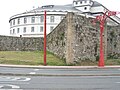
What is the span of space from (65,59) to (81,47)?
209cm

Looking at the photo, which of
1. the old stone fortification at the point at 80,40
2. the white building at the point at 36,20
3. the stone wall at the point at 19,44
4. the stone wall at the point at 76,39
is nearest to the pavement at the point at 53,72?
the stone wall at the point at 76,39

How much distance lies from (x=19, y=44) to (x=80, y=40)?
56.0 ft

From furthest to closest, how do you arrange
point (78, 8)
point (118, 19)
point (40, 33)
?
1. point (78, 8)
2. point (118, 19)
3. point (40, 33)

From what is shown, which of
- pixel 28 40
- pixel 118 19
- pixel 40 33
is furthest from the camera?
pixel 118 19

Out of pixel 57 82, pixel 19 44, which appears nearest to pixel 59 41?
pixel 19 44

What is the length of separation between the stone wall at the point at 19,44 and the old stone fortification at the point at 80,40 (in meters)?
5.32

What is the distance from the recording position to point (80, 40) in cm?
2959

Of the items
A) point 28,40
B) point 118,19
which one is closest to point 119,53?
point 28,40

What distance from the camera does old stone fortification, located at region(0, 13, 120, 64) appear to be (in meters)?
28.5

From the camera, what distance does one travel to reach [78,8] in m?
117

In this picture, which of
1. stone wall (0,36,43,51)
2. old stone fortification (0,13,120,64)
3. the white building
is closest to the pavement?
old stone fortification (0,13,120,64)

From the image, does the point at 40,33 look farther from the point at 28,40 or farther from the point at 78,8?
the point at 28,40

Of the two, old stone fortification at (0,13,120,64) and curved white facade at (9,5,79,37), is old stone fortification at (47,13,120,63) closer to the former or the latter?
old stone fortification at (0,13,120,64)

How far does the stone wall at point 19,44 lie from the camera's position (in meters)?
43.8
